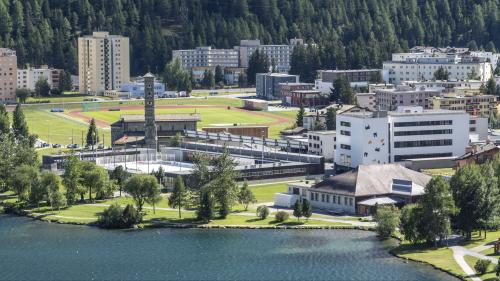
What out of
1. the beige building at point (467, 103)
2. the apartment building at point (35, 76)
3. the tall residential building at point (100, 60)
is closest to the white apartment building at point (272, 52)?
the tall residential building at point (100, 60)

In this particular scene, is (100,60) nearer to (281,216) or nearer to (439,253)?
(281,216)

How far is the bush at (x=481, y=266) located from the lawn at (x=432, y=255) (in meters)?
0.52

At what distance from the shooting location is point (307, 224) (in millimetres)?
48156

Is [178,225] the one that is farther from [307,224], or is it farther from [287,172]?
[287,172]

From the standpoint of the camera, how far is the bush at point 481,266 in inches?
1515

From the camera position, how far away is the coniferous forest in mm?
121375

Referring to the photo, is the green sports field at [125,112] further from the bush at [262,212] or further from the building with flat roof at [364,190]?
the bush at [262,212]

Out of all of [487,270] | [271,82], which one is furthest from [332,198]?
[271,82]

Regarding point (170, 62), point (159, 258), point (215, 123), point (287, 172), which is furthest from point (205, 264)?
point (170, 62)

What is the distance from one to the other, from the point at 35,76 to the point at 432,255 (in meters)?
77.0

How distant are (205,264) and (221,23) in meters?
93.3

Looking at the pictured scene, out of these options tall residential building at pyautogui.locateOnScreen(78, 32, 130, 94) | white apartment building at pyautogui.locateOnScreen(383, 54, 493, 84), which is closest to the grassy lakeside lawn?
white apartment building at pyautogui.locateOnScreen(383, 54, 493, 84)

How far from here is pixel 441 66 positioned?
104375mm

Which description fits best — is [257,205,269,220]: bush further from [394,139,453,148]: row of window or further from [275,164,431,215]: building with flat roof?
[394,139,453,148]: row of window
